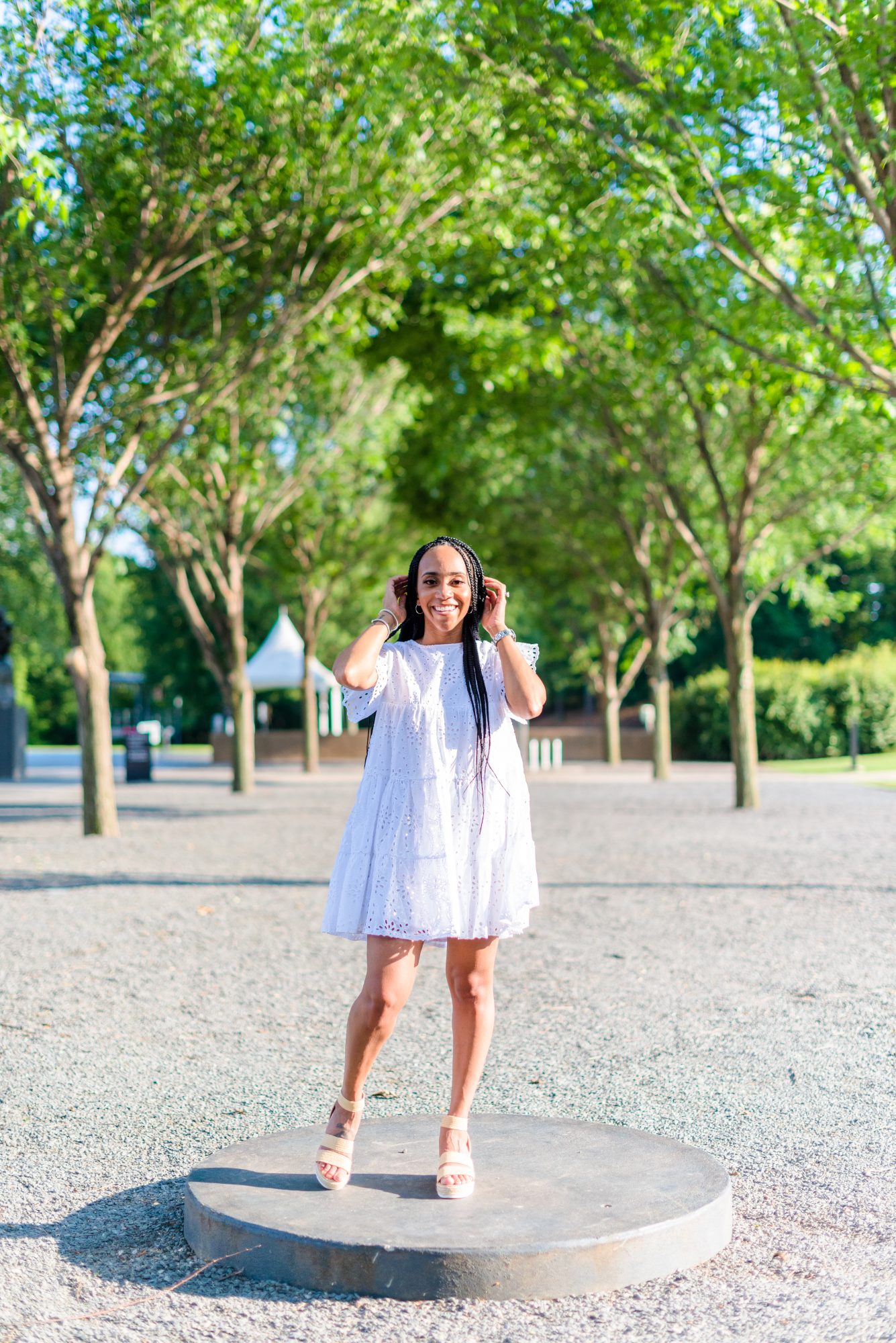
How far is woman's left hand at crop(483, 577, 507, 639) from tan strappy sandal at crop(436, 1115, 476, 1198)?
143 cm

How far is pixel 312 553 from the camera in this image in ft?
105

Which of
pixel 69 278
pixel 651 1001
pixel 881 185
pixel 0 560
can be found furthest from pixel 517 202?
pixel 0 560

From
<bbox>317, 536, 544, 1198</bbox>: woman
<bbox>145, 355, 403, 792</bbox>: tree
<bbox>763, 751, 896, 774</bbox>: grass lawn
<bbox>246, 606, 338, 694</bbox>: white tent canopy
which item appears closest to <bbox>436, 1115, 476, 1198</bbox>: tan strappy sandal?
<bbox>317, 536, 544, 1198</bbox>: woman

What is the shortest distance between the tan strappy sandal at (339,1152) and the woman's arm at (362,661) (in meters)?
1.19

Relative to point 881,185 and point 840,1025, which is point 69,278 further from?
point 840,1025

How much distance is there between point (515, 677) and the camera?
4.15m

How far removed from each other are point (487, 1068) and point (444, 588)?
8.41 ft

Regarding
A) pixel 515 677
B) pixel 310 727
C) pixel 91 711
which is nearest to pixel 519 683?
pixel 515 677

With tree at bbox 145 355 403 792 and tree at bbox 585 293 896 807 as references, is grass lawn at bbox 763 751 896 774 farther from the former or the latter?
tree at bbox 145 355 403 792

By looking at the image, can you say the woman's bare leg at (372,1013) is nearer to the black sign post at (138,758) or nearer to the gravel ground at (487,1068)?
the gravel ground at (487,1068)

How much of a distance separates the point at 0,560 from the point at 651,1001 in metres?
34.4

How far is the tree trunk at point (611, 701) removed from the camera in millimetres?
36312

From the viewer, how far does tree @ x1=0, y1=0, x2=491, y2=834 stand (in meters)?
13.8

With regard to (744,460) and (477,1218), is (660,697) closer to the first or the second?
(744,460)
